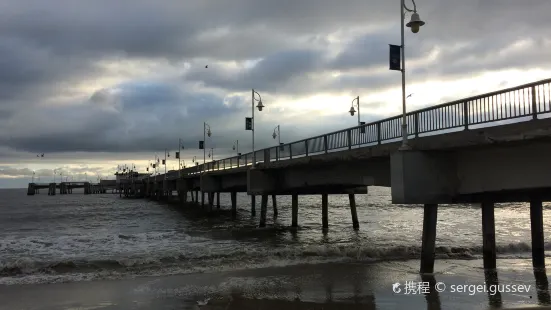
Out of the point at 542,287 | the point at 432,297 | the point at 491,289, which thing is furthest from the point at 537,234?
the point at 432,297

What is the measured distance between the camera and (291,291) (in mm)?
13125

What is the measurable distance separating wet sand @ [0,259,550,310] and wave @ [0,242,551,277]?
227cm

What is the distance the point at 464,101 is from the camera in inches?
542

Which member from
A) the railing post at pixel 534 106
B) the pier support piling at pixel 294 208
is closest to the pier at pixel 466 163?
the railing post at pixel 534 106

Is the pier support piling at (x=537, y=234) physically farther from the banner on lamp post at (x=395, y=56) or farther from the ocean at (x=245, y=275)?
the banner on lamp post at (x=395, y=56)

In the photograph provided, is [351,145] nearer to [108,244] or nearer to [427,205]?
[427,205]

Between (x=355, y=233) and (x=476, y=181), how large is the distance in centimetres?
1882

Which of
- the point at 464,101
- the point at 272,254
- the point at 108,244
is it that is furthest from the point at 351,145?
the point at 108,244

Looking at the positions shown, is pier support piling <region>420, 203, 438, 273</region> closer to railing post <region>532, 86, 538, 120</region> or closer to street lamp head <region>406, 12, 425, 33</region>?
railing post <region>532, 86, 538, 120</region>

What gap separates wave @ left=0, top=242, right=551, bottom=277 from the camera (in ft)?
60.3

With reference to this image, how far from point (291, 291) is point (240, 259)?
7214 millimetres

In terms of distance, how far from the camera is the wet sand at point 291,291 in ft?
38.2

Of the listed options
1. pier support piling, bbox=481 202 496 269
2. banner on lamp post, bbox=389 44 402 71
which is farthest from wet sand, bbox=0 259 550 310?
banner on lamp post, bbox=389 44 402 71

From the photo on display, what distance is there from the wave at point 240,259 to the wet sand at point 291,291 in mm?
2272
